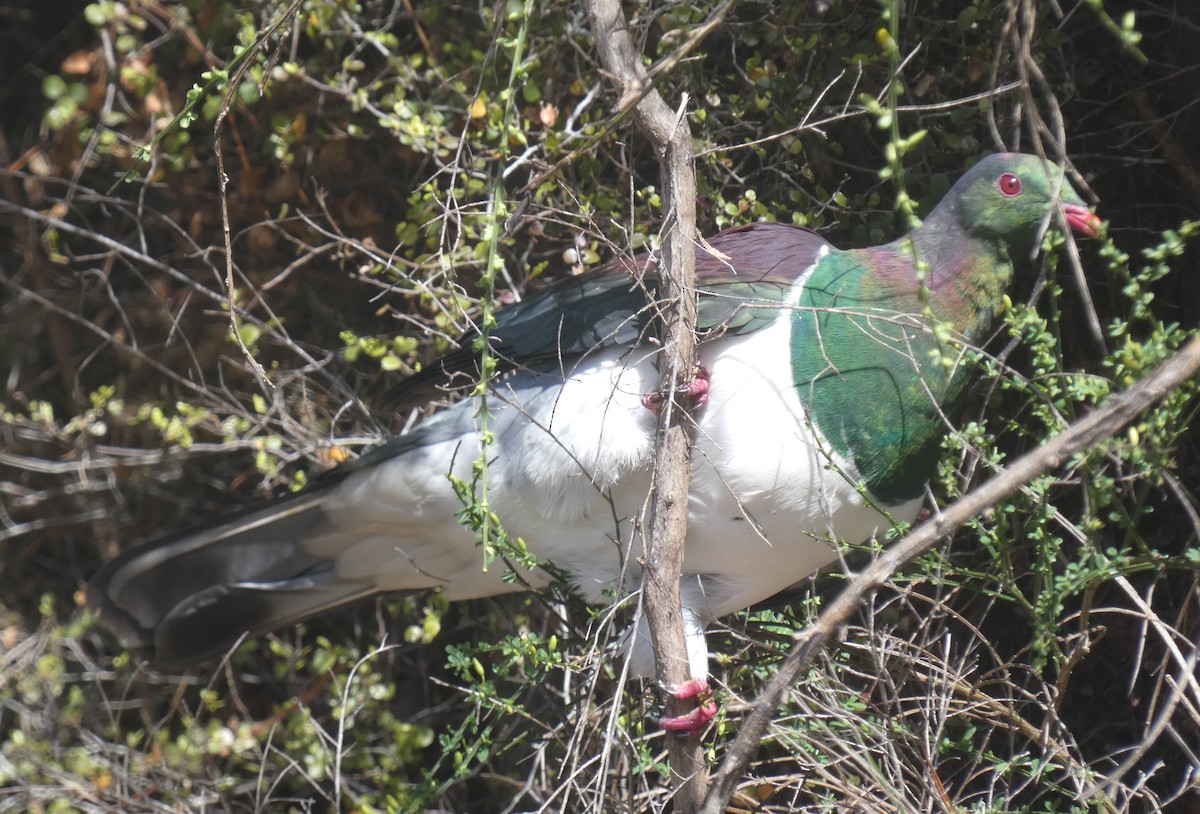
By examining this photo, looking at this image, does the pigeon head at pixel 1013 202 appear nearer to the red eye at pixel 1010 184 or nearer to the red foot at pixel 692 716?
the red eye at pixel 1010 184

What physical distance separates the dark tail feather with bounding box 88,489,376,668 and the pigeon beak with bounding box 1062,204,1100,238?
1.59 m

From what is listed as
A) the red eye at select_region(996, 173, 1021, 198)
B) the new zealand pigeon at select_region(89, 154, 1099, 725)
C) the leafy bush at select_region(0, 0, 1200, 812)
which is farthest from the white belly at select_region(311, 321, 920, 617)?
the red eye at select_region(996, 173, 1021, 198)

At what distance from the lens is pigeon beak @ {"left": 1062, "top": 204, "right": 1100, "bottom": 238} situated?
1983mm

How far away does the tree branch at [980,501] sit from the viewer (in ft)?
4.53

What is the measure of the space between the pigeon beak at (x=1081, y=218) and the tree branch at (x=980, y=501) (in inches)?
21.9

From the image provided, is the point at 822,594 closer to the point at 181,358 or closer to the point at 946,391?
the point at 946,391

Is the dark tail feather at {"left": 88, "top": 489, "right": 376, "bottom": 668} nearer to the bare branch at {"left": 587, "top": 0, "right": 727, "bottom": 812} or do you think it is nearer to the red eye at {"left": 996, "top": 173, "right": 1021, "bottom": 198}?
the bare branch at {"left": 587, "top": 0, "right": 727, "bottom": 812}

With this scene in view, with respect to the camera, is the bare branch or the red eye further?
the red eye

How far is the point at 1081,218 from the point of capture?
2.01 metres

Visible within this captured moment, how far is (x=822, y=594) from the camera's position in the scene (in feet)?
8.12

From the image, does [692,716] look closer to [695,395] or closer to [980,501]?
[695,395]

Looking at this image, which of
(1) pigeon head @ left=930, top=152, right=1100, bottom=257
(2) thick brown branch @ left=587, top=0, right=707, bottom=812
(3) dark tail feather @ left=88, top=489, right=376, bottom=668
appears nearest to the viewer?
(2) thick brown branch @ left=587, top=0, right=707, bottom=812

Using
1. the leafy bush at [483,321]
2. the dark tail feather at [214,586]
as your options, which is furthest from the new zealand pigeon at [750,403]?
the dark tail feather at [214,586]

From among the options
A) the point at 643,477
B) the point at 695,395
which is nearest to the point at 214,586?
the point at 643,477
